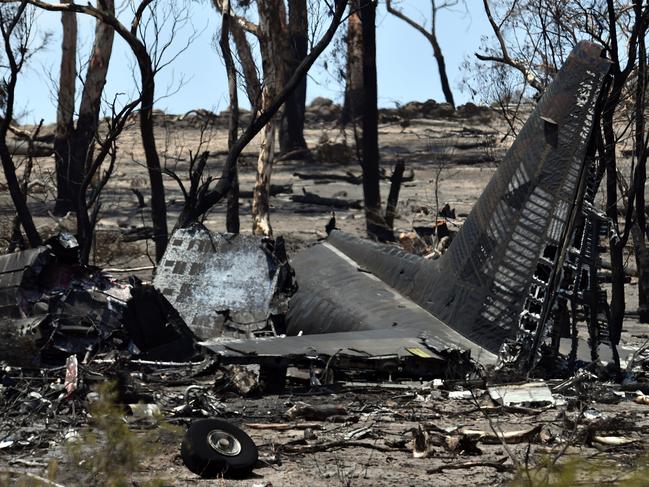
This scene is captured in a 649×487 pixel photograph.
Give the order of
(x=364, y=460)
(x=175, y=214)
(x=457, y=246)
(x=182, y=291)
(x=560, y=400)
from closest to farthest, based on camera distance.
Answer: (x=364, y=460)
(x=560, y=400)
(x=457, y=246)
(x=182, y=291)
(x=175, y=214)

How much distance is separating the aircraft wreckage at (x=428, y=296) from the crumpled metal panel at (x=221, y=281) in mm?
23

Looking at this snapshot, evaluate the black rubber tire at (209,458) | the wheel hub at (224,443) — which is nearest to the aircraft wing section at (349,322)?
the wheel hub at (224,443)

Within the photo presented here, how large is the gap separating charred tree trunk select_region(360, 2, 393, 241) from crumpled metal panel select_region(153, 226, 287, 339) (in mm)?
9505

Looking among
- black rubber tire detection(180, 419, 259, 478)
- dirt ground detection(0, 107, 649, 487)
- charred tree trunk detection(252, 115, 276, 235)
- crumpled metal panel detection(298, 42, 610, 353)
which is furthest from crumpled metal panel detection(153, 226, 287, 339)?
charred tree trunk detection(252, 115, 276, 235)

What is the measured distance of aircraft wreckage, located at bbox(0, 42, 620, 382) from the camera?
10.2 m

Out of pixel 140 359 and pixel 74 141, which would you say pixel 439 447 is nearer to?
pixel 140 359

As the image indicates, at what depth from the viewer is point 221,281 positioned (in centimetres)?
1455

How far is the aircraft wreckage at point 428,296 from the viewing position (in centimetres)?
1021

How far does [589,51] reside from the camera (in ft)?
35.6

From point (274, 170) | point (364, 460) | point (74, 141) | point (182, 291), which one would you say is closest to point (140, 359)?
point (182, 291)

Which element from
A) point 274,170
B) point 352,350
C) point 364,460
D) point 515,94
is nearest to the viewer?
point 364,460

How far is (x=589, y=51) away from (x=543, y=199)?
56.4 inches

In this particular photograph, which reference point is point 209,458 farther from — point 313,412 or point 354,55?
point 354,55

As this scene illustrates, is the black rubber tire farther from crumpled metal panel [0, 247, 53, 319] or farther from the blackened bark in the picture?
the blackened bark
